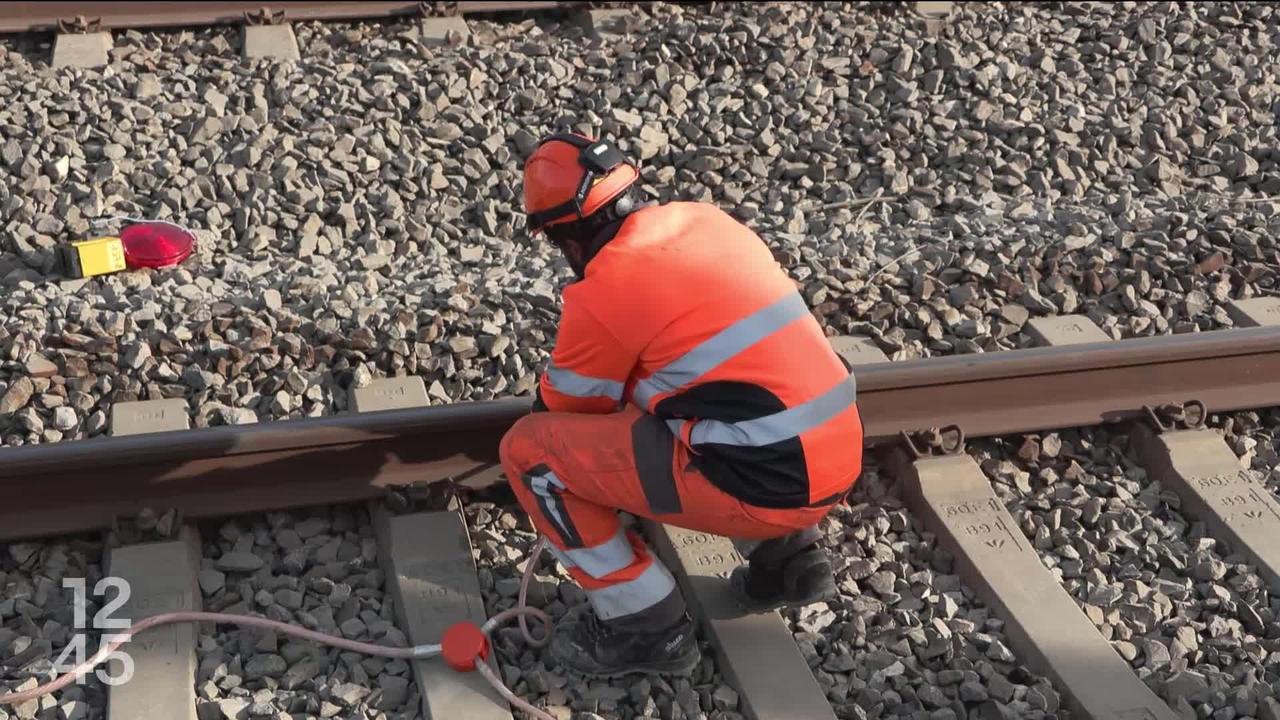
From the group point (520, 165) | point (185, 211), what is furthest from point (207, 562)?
point (520, 165)

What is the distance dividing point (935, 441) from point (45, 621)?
9.13 feet

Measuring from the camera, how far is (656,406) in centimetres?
407

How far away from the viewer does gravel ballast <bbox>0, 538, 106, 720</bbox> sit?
407 cm

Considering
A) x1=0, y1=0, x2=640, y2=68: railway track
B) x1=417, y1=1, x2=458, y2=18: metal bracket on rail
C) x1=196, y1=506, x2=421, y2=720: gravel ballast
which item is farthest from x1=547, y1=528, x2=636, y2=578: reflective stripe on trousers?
x1=417, y1=1, x2=458, y2=18: metal bracket on rail

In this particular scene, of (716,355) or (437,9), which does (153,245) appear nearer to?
(437,9)

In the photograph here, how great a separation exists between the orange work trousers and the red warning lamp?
2227mm

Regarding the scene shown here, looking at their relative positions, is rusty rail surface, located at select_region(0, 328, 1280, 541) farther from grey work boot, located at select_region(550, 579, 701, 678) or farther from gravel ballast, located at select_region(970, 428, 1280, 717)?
grey work boot, located at select_region(550, 579, 701, 678)

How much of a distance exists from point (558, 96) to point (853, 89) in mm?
1383

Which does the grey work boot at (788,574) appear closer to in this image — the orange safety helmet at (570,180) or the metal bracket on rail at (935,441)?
the metal bracket on rail at (935,441)

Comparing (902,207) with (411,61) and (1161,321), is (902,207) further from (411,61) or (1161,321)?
(411,61)

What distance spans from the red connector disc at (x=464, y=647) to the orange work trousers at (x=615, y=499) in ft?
1.05

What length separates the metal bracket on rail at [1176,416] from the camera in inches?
206

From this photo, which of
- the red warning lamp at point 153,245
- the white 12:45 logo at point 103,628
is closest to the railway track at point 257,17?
the red warning lamp at point 153,245

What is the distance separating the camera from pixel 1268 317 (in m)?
5.84
